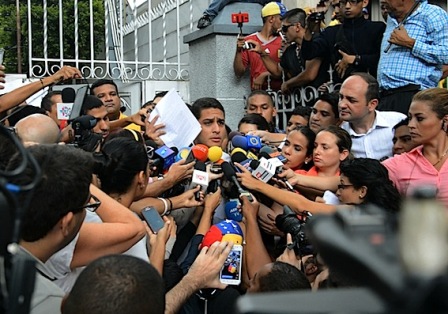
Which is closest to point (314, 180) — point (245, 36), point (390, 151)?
point (390, 151)

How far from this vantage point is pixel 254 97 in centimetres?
660

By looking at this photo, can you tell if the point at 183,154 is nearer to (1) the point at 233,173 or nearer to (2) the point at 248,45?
(1) the point at 233,173

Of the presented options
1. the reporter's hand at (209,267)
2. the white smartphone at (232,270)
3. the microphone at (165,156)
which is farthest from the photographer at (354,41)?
the reporter's hand at (209,267)

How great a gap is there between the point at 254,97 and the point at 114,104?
1332 mm

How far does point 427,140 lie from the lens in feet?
13.8

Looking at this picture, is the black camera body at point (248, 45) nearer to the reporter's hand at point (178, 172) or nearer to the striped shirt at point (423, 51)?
the striped shirt at point (423, 51)

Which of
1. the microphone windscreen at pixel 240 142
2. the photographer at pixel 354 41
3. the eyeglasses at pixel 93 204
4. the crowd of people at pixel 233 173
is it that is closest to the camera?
the crowd of people at pixel 233 173

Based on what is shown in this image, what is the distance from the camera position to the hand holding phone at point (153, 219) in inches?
141

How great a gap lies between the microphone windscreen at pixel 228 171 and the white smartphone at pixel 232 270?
77cm

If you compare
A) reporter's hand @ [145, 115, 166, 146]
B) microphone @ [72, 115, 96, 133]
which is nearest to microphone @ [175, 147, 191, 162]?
reporter's hand @ [145, 115, 166, 146]

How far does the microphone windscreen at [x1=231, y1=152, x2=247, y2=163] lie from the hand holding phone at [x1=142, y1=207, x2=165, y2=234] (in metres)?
0.92

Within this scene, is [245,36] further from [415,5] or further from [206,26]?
[415,5]

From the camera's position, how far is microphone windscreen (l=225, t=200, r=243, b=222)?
435 centimetres

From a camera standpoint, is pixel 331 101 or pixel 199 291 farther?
pixel 331 101
